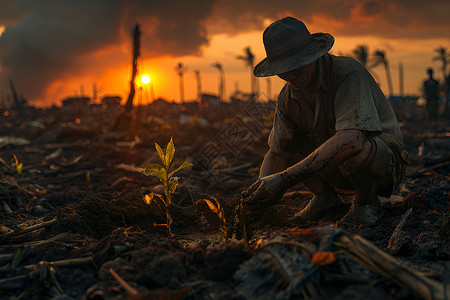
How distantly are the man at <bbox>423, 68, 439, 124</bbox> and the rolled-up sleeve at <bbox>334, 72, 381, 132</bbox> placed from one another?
11.5m

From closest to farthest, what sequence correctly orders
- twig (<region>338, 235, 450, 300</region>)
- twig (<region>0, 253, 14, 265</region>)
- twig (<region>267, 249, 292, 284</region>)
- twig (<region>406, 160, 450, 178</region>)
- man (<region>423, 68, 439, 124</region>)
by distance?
twig (<region>338, 235, 450, 300</region>)
twig (<region>267, 249, 292, 284</region>)
twig (<region>0, 253, 14, 265</region>)
twig (<region>406, 160, 450, 178</region>)
man (<region>423, 68, 439, 124</region>)

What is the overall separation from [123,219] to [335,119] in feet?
5.92

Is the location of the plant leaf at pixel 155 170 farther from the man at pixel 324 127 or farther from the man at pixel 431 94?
the man at pixel 431 94

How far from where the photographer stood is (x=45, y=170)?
600cm

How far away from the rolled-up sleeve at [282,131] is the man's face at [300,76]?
1.10ft

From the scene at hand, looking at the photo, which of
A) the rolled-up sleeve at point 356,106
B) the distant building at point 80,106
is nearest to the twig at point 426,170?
the rolled-up sleeve at point 356,106

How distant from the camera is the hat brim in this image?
2213 millimetres

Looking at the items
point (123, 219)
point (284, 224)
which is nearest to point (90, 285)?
point (123, 219)

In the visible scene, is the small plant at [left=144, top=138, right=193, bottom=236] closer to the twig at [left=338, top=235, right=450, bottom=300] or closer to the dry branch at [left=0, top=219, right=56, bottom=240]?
the dry branch at [left=0, top=219, right=56, bottom=240]

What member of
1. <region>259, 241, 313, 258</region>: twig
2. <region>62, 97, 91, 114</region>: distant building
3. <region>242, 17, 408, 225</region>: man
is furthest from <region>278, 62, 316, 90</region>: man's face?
<region>62, 97, 91, 114</region>: distant building

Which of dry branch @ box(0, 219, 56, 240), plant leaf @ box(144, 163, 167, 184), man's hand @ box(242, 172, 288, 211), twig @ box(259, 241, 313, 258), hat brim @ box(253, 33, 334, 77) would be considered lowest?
dry branch @ box(0, 219, 56, 240)

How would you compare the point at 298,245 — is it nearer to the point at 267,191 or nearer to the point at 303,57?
the point at 267,191

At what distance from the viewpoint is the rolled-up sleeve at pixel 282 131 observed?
281 centimetres

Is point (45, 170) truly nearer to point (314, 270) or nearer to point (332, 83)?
point (332, 83)
